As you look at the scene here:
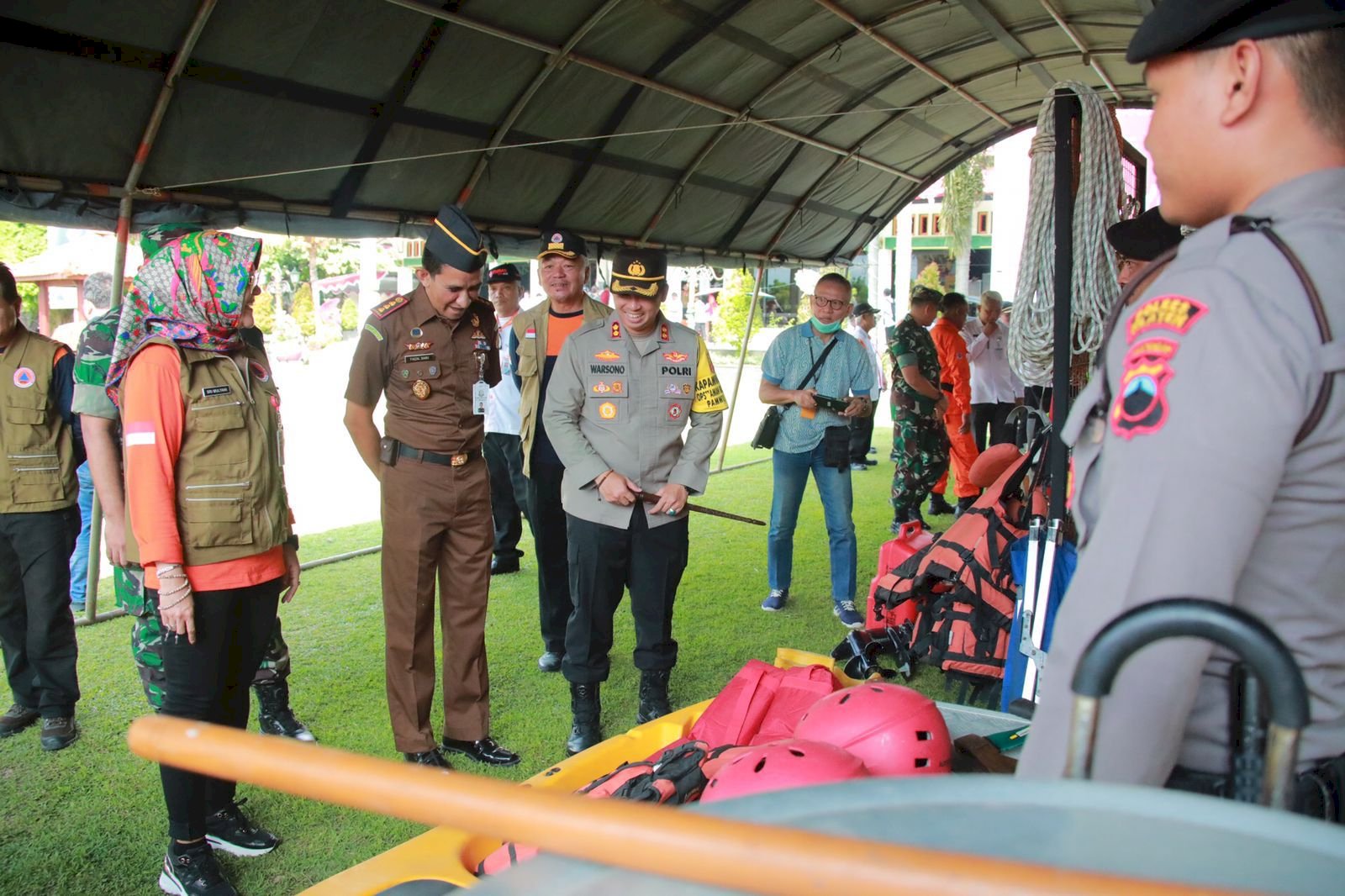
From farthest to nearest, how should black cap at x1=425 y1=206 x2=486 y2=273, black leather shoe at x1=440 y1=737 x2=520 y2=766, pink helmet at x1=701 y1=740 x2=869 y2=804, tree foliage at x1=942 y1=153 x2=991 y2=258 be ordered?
tree foliage at x1=942 y1=153 x2=991 y2=258 < black leather shoe at x1=440 y1=737 x2=520 y2=766 < black cap at x1=425 y1=206 x2=486 y2=273 < pink helmet at x1=701 y1=740 x2=869 y2=804

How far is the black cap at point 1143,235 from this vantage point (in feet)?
10.4

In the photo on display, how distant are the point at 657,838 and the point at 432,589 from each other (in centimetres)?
342

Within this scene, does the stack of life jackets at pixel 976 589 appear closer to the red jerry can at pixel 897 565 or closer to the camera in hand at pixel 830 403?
the red jerry can at pixel 897 565

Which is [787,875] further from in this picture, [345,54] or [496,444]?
[496,444]

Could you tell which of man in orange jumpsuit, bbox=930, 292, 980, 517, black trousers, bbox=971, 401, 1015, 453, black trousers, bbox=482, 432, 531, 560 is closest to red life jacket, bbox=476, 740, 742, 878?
black trousers, bbox=482, 432, 531, 560

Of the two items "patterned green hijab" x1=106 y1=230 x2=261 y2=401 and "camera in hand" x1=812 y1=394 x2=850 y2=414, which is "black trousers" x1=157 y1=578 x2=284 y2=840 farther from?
"camera in hand" x1=812 y1=394 x2=850 y2=414

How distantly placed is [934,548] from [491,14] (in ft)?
12.1

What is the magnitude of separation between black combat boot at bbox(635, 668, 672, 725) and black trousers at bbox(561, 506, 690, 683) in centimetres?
6

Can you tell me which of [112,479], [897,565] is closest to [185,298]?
[112,479]

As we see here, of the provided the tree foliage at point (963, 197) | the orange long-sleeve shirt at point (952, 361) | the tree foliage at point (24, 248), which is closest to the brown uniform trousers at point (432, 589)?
the orange long-sleeve shirt at point (952, 361)

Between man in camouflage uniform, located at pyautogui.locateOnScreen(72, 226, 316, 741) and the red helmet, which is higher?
man in camouflage uniform, located at pyautogui.locateOnScreen(72, 226, 316, 741)

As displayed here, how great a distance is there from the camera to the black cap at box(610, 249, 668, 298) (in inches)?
163

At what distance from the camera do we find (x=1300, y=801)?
1.06 metres

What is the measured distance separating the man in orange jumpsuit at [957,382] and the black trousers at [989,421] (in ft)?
1.15
